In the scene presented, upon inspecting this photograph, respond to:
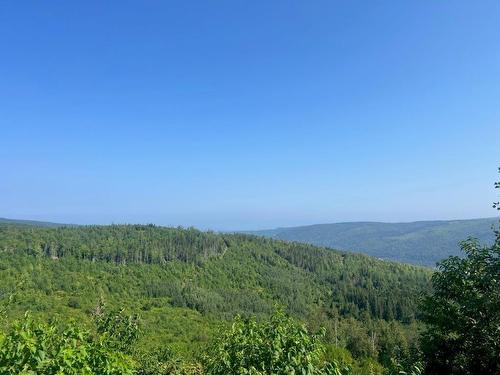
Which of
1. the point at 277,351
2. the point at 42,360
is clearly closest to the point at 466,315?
the point at 277,351

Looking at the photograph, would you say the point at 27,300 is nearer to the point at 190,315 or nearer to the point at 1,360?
the point at 190,315

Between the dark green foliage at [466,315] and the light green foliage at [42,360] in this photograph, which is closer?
the light green foliage at [42,360]

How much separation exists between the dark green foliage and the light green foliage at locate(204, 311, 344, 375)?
Result: 874 centimetres

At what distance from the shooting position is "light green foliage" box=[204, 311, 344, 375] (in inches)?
450

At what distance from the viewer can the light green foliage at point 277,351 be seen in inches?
450

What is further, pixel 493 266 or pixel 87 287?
pixel 87 287

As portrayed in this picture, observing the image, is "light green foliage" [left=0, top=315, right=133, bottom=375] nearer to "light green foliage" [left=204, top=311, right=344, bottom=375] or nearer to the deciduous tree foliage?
"light green foliage" [left=204, top=311, right=344, bottom=375]

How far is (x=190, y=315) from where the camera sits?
7387 inches

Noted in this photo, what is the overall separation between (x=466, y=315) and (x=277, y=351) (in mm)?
11128

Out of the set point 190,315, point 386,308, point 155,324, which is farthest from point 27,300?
point 386,308

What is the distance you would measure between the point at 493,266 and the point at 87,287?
20805 cm

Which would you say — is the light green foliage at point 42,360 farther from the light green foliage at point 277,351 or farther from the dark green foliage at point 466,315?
the dark green foliage at point 466,315

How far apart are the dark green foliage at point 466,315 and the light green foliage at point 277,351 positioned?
28.7ft

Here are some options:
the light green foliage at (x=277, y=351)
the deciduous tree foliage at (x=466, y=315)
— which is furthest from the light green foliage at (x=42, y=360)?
the deciduous tree foliage at (x=466, y=315)
